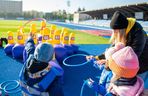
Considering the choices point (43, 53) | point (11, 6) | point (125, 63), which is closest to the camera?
point (125, 63)

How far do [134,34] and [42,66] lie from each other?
5.17 feet

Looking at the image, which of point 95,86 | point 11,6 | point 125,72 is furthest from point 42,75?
point 11,6

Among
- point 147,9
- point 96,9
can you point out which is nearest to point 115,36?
point 147,9

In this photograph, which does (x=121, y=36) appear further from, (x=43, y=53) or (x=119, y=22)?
(x=43, y=53)

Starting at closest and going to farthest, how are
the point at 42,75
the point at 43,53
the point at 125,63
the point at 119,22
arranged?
the point at 125,63, the point at 43,53, the point at 42,75, the point at 119,22

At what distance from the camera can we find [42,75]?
3463mm

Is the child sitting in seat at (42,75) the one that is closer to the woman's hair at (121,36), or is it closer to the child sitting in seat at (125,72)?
the child sitting in seat at (125,72)

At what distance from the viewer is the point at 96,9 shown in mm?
62906

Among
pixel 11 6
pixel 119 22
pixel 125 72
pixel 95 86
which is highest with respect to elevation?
pixel 11 6

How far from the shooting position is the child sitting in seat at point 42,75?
10.9 ft

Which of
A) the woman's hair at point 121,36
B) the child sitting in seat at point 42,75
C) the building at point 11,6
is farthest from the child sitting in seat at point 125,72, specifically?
the building at point 11,6

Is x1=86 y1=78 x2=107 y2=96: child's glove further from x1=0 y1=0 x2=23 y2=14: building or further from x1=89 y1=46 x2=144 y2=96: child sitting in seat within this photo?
x1=0 y1=0 x2=23 y2=14: building

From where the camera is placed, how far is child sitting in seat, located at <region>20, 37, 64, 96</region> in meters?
3.32

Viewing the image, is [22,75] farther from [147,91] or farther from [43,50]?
A: [147,91]
